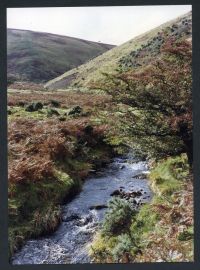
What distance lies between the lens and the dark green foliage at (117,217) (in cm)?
573

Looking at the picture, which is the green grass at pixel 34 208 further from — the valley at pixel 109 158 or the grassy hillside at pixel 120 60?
the grassy hillside at pixel 120 60

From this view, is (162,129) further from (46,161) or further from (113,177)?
(46,161)

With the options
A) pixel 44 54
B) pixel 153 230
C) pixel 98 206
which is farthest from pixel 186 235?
pixel 44 54

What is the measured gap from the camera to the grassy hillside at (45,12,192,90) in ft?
19.3

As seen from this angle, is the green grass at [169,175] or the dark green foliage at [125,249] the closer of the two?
the dark green foliage at [125,249]

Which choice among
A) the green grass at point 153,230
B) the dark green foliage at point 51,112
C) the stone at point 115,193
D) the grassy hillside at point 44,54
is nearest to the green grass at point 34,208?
the stone at point 115,193

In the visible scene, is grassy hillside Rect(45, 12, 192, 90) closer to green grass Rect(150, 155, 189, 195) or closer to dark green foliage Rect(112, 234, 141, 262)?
green grass Rect(150, 155, 189, 195)

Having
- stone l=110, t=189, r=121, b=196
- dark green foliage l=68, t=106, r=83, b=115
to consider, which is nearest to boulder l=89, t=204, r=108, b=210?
stone l=110, t=189, r=121, b=196

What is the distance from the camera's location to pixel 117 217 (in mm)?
5727

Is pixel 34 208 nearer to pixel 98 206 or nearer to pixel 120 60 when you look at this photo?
pixel 98 206

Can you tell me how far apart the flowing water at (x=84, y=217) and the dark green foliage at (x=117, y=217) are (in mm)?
73

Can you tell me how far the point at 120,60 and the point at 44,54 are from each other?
0.89 metres

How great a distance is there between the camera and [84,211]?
19.1 ft

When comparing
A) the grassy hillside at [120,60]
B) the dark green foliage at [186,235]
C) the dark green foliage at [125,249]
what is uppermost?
the grassy hillside at [120,60]
